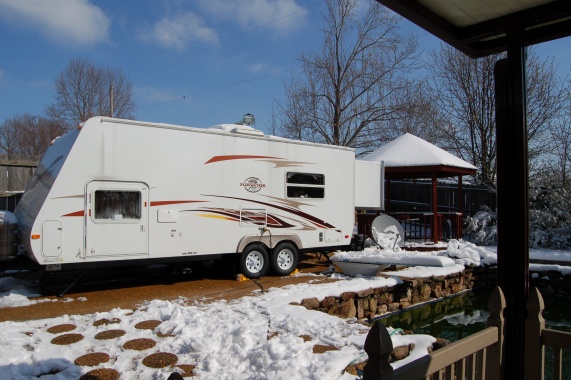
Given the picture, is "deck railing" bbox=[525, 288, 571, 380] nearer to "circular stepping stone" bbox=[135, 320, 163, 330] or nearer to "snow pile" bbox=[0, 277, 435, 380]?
"snow pile" bbox=[0, 277, 435, 380]

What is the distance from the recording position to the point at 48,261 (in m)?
6.92

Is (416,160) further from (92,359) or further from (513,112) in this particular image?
(92,359)

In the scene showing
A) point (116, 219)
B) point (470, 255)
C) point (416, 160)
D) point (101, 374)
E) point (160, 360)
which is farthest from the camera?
point (416, 160)

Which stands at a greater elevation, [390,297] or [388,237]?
[388,237]

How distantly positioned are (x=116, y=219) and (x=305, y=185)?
155 inches

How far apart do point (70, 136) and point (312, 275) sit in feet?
17.5

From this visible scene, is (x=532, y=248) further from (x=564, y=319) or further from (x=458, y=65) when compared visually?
(x=458, y=65)

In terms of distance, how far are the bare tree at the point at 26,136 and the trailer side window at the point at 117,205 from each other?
2763 centimetres

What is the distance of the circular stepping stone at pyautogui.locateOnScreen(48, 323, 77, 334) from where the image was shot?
544 centimetres

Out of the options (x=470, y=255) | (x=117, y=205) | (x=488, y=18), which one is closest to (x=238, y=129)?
(x=117, y=205)

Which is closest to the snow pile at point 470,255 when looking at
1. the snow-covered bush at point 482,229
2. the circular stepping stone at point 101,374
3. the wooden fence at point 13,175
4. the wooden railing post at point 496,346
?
the snow-covered bush at point 482,229

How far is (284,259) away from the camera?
953cm

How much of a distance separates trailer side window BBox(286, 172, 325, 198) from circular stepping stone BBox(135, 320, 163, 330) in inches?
171

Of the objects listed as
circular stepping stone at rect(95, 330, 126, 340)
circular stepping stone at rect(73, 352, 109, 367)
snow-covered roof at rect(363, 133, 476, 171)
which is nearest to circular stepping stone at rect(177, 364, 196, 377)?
circular stepping stone at rect(73, 352, 109, 367)
